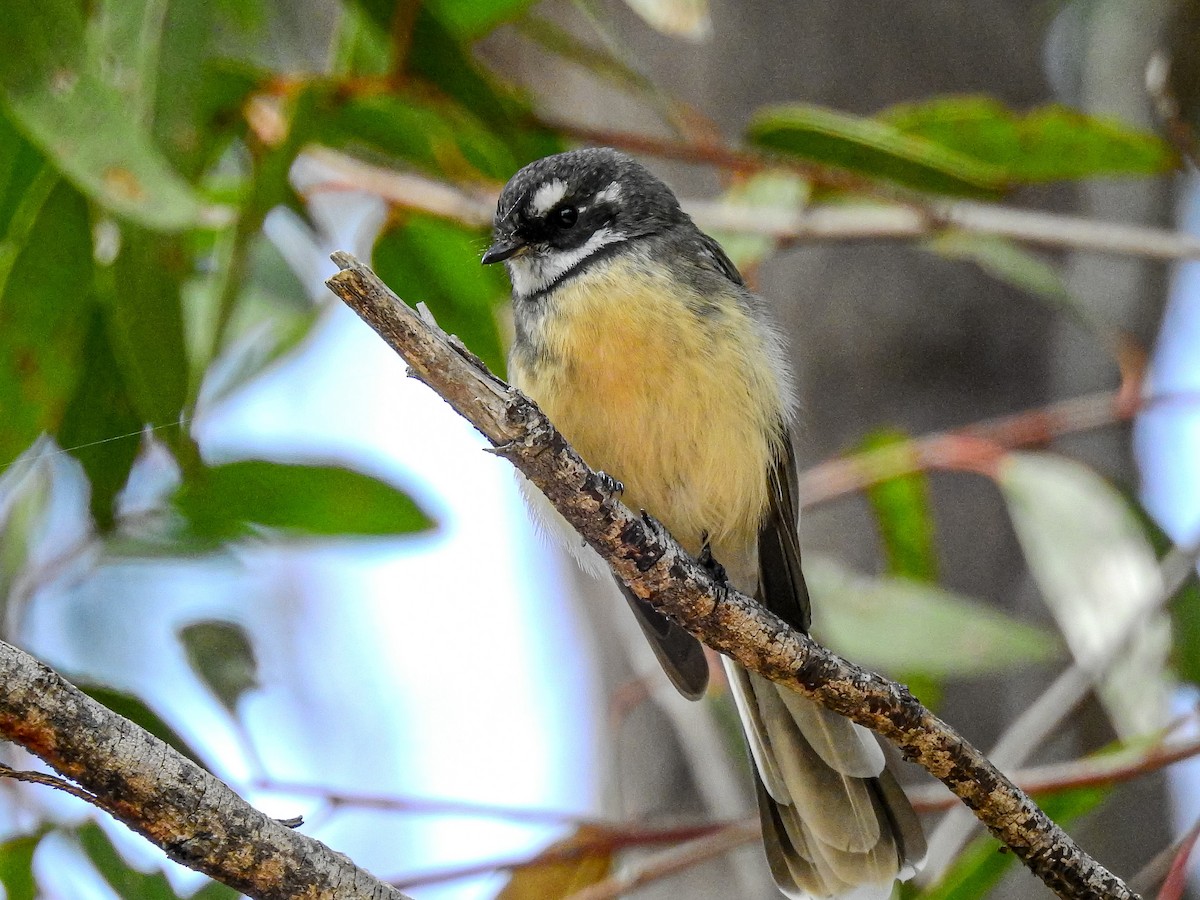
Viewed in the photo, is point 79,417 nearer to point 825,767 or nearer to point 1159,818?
point 825,767

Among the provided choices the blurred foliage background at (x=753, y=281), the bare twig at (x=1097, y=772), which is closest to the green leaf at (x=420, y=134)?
the blurred foliage background at (x=753, y=281)

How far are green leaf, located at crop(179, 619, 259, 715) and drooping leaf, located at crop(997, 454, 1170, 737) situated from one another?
5.32 ft

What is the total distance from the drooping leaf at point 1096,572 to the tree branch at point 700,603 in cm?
120

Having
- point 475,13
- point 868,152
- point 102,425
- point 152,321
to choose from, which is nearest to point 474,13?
point 475,13

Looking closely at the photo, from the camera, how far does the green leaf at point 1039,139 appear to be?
2.84 metres

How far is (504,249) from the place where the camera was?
2.39 m

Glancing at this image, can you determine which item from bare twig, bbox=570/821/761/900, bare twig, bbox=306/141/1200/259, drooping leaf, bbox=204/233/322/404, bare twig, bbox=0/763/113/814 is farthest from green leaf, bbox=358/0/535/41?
bare twig, bbox=0/763/113/814

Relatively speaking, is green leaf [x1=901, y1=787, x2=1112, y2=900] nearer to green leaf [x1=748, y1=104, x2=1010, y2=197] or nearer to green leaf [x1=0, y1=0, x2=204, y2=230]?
green leaf [x1=748, y1=104, x2=1010, y2=197]

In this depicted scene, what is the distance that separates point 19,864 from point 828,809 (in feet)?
4.39

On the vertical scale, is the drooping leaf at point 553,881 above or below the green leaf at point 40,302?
below

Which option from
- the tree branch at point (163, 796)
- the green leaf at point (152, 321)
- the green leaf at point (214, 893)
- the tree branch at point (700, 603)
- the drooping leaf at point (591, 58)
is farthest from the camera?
the drooping leaf at point (591, 58)

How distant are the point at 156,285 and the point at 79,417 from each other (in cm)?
42

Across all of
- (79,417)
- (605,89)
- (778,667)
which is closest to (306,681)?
(605,89)

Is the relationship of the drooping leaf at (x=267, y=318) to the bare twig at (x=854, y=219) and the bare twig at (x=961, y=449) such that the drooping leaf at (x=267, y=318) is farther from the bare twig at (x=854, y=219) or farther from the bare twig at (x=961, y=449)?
the bare twig at (x=961, y=449)
